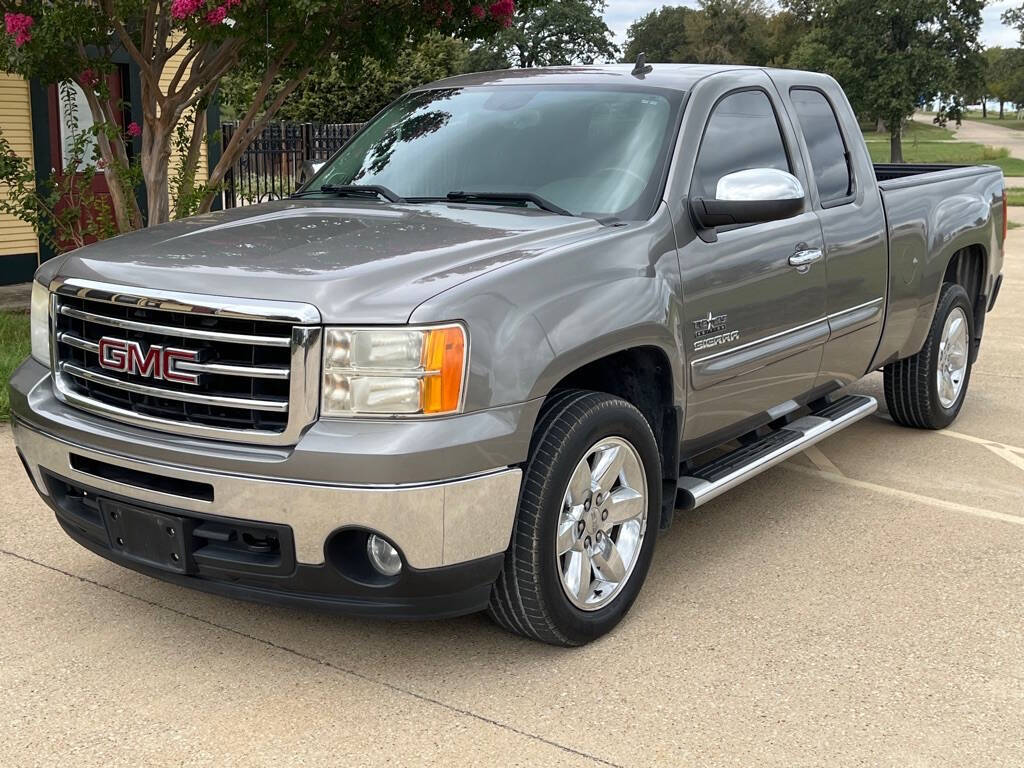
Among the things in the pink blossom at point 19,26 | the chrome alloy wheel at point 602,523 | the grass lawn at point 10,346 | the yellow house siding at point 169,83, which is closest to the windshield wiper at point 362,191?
the chrome alloy wheel at point 602,523

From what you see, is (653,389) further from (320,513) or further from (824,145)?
(824,145)

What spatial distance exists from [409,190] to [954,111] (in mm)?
46070

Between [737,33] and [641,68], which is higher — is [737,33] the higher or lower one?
the higher one

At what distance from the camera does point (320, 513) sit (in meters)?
3.43

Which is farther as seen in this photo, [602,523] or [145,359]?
[602,523]

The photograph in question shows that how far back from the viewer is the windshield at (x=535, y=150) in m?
4.53

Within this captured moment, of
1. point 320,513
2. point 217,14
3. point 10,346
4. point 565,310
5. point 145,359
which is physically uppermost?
point 217,14

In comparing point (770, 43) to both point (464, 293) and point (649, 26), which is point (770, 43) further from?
point (464, 293)

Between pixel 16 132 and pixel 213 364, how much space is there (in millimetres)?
10184

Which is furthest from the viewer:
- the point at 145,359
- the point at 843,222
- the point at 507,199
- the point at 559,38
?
the point at 559,38

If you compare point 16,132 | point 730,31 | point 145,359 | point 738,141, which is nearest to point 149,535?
point 145,359

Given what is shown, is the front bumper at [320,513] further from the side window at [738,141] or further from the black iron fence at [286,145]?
the black iron fence at [286,145]

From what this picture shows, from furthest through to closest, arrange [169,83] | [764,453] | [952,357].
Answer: [169,83] → [952,357] → [764,453]

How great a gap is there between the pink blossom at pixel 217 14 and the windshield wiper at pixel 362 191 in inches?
126
